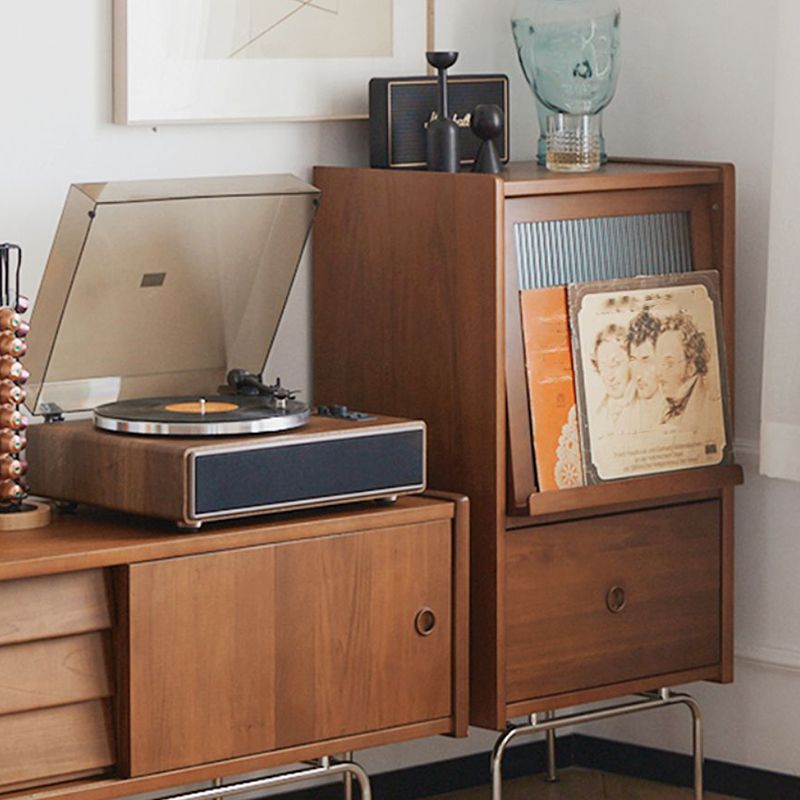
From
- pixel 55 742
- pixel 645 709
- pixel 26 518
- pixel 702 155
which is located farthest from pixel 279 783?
pixel 702 155

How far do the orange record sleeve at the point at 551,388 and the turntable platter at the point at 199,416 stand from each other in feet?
1.29

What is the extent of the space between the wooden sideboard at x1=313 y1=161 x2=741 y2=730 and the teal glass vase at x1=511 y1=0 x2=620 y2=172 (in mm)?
71

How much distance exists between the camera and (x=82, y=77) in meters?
2.76

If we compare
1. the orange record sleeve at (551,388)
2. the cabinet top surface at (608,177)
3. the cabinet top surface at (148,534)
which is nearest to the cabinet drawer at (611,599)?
the orange record sleeve at (551,388)

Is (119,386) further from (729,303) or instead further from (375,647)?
(729,303)

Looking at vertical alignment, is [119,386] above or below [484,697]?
above

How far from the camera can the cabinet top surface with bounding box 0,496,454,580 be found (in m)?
2.29

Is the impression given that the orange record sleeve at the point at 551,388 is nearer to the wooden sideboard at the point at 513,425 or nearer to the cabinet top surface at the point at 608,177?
the wooden sideboard at the point at 513,425

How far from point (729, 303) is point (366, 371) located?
611 millimetres

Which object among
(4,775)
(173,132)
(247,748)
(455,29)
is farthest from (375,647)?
(455,29)

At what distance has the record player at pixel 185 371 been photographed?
2463 millimetres

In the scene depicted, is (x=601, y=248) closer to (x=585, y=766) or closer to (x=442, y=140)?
(x=442, y=140)

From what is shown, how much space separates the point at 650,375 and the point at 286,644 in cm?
77

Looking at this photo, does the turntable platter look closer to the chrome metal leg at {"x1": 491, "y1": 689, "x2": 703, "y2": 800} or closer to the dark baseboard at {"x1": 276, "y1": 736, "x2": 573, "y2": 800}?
the chrome metal leg at {"x1": 491, "y1": 689, "x2": 703, "y2": 800}
